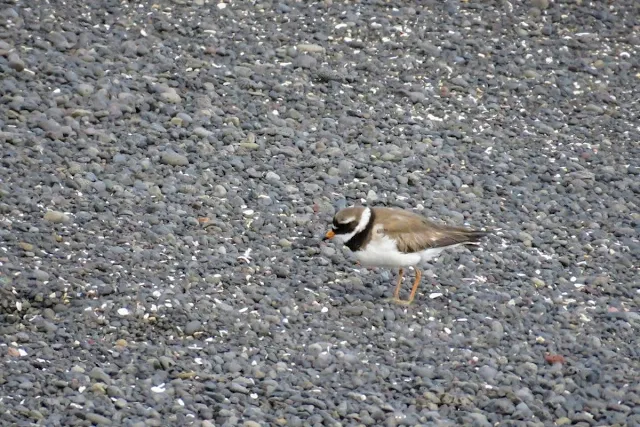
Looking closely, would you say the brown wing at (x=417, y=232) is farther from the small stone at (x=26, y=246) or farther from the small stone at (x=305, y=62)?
the small stone at (x=305, y=62)

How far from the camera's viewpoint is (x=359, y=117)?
440 inches

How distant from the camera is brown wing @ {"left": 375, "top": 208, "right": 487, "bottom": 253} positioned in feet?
27.0

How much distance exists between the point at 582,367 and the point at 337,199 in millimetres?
3022

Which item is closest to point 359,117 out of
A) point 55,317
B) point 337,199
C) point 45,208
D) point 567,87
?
point 337,199

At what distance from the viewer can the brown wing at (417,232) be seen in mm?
8219

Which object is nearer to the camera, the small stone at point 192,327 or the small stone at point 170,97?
the small stone at point 192,327

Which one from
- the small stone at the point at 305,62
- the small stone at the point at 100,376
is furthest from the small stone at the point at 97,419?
the small stone at the point at 305,62

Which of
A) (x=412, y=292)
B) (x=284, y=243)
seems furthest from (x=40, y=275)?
(x=412, y=292)

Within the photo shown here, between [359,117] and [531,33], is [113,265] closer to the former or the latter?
[359,117]

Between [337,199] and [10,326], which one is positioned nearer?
[10,326]

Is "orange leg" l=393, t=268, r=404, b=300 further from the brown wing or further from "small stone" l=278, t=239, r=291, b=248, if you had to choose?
"small stone" l=278, t=239, r=291, b=248

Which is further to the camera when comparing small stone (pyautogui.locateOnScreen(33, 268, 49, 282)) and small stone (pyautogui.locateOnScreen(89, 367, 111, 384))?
small stone (pyautogui.locateOnScreen(33, 268, 49, 282))

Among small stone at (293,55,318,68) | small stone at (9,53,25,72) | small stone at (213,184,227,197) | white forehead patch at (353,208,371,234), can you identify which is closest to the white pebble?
white forehead patch at (353,208,371,234)

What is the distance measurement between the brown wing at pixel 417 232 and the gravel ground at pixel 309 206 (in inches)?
20.7
